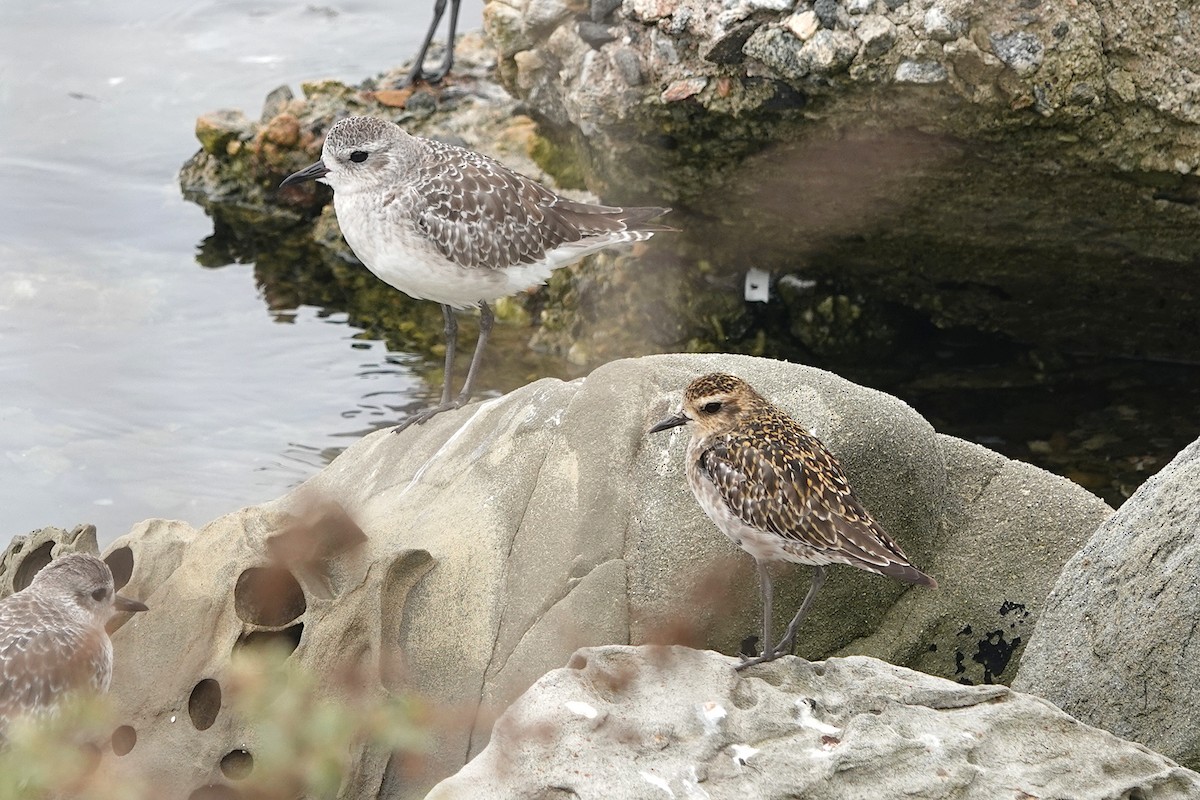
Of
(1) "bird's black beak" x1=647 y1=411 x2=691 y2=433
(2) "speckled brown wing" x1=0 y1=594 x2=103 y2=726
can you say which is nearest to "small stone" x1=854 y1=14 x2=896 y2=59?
(1) "bird's black beak" x1=647 y1=411 x2=691 y2=433

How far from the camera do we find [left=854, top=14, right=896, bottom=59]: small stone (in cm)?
790

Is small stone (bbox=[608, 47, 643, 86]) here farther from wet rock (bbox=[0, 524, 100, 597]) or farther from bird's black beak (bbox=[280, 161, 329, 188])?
wet rock (bbox=[0, 524, 100, 597])

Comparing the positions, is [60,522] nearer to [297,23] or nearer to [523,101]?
[523,101]

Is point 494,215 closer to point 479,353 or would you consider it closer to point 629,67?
point 479,353

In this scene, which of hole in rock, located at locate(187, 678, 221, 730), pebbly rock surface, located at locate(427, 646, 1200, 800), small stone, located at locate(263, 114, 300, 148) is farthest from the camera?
small stone, located at locate(263, 114, 300, 148)

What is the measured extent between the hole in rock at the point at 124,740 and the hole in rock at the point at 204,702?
0.22 metres

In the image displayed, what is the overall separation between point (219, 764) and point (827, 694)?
7.55 ft

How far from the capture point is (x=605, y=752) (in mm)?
4297

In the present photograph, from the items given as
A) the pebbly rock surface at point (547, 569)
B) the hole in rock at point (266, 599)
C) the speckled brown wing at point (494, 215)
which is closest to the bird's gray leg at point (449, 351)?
the speckled brown wing at point (494, 215)

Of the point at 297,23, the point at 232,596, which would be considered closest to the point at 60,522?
the point at 232,596

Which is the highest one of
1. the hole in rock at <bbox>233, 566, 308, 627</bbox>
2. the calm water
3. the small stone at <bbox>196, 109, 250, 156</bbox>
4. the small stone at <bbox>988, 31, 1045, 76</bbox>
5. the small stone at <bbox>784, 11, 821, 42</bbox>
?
the small stone at <bbox>988, 31, 1045, 76</bbox>

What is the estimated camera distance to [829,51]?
7.96 meters

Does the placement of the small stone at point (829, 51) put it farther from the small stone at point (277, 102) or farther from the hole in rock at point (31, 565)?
the small stone at point (277, 102)

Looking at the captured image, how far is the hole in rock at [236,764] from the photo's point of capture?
562cm
